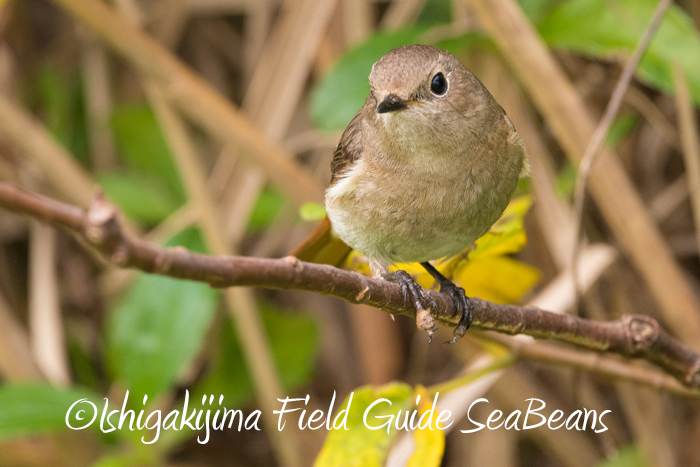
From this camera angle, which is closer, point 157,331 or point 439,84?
point 439,84

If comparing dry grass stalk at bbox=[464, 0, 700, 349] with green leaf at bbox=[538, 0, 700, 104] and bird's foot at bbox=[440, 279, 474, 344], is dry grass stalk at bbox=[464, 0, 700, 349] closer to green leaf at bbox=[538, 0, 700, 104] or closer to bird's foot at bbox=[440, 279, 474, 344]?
green leaf at bbox=[538, 0, 700, 104]

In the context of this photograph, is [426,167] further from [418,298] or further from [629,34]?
[629,34]

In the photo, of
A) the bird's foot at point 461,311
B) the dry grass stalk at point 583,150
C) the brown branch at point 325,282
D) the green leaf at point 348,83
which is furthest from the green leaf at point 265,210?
the brown branch at point 325,282

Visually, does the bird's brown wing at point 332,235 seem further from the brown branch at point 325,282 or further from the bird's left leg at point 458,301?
the brown branch at point 325,282

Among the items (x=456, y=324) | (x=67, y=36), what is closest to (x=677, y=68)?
(x=456, y=324)

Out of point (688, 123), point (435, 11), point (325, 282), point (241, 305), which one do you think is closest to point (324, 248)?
point (241, 305)

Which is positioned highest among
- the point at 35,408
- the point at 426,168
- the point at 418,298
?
the point at 426,168

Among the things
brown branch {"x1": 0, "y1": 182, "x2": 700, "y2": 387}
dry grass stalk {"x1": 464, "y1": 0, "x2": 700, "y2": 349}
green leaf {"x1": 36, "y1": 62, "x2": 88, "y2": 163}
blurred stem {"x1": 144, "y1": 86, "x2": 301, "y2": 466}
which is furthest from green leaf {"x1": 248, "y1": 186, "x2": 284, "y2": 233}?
brown branch {"x1": 0, "y1": 182, "x2": 700, "y2": 387}
